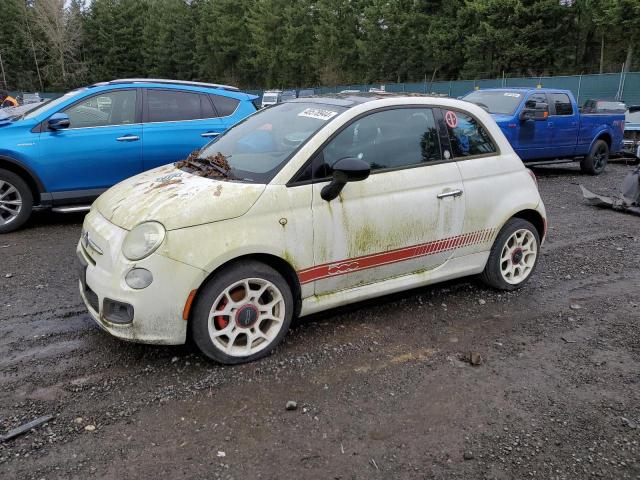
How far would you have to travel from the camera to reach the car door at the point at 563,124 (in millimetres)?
11266

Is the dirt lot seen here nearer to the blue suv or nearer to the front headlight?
the front headlight

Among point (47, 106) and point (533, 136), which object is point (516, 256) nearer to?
point (47, 106)

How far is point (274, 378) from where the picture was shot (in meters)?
3.43

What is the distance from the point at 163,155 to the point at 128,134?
511 mm

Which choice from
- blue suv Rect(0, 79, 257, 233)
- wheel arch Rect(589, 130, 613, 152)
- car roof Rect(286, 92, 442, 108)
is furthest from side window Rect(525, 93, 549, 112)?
car roof Rect(286, 92, 442, 108)

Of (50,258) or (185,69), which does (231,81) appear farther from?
(50,258)

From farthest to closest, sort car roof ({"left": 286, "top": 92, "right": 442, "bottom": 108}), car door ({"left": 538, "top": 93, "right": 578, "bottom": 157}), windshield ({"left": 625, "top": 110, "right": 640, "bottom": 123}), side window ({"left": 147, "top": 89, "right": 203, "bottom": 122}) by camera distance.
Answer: windshield ({"left": 625, "top": 110, "right": 640, "bottom": 123}), car door ({"left": 538, "top": 93, "right": 578, "bottom": 157}), side window ({"left": 147, "top": 89, "right": 203, "bottom": 122}), car roof ({"left": 286, "top": 92, "right": 442, "bottom": 108})

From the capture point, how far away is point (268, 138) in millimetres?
4164

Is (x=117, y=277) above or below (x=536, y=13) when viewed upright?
below

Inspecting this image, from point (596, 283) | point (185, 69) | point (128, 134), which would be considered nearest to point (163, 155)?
point (128, 134)

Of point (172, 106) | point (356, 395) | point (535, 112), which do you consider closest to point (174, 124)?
point (172, 106)

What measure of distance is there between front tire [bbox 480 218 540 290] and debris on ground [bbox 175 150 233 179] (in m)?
2.48

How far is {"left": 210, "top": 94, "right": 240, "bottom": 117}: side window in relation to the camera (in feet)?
25.0

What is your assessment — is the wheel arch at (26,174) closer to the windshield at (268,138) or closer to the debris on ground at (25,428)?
the windshield at (268,138)
